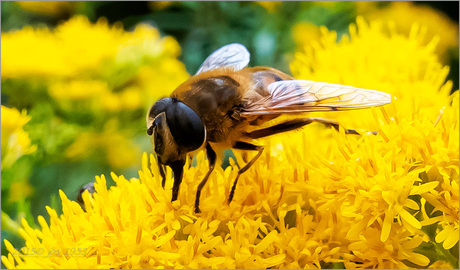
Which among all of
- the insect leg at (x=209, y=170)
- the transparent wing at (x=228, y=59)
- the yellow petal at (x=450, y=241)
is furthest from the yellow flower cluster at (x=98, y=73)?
the yellow petal at (x=450, y=241)

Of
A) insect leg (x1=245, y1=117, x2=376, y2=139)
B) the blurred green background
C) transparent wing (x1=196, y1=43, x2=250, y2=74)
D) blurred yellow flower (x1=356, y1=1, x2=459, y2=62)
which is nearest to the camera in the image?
insect leg (x1=245, y1=117, x2=376, y2=139)

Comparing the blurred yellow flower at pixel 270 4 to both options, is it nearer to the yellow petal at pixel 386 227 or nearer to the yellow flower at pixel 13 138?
the yellow flower at pixel 13 138

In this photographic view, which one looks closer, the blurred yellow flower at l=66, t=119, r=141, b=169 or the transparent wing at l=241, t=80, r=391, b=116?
the transparent wing at l=241, t=80, r=391, b=116

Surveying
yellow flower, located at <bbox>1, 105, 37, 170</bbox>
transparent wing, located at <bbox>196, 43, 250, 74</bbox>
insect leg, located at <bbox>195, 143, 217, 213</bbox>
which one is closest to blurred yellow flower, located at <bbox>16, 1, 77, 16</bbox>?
yellow flower, located at <bbox>1, 105, 37, 170</bbox>

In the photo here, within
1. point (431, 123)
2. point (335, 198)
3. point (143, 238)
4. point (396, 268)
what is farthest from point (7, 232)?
point (431, 123)

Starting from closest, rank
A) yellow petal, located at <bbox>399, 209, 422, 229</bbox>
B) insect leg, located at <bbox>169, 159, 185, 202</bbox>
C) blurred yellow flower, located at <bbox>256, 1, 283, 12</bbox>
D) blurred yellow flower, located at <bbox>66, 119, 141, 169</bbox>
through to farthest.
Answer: yellow petal, located at <bbox>399, 209, 422, 229</bbox> < insect leg, located at <bbox>169, 159, 185, 202</bbox> < blurred yellow flower, located at <bbox>66, 119, 141, 169</bbox> < blurred yellow flower, located at <bbox>256, 1, 283, 12</bbox>

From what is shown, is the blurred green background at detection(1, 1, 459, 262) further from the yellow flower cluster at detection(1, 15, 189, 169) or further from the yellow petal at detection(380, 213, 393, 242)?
the yellow petal at detection(380, 213, 393, 242)
